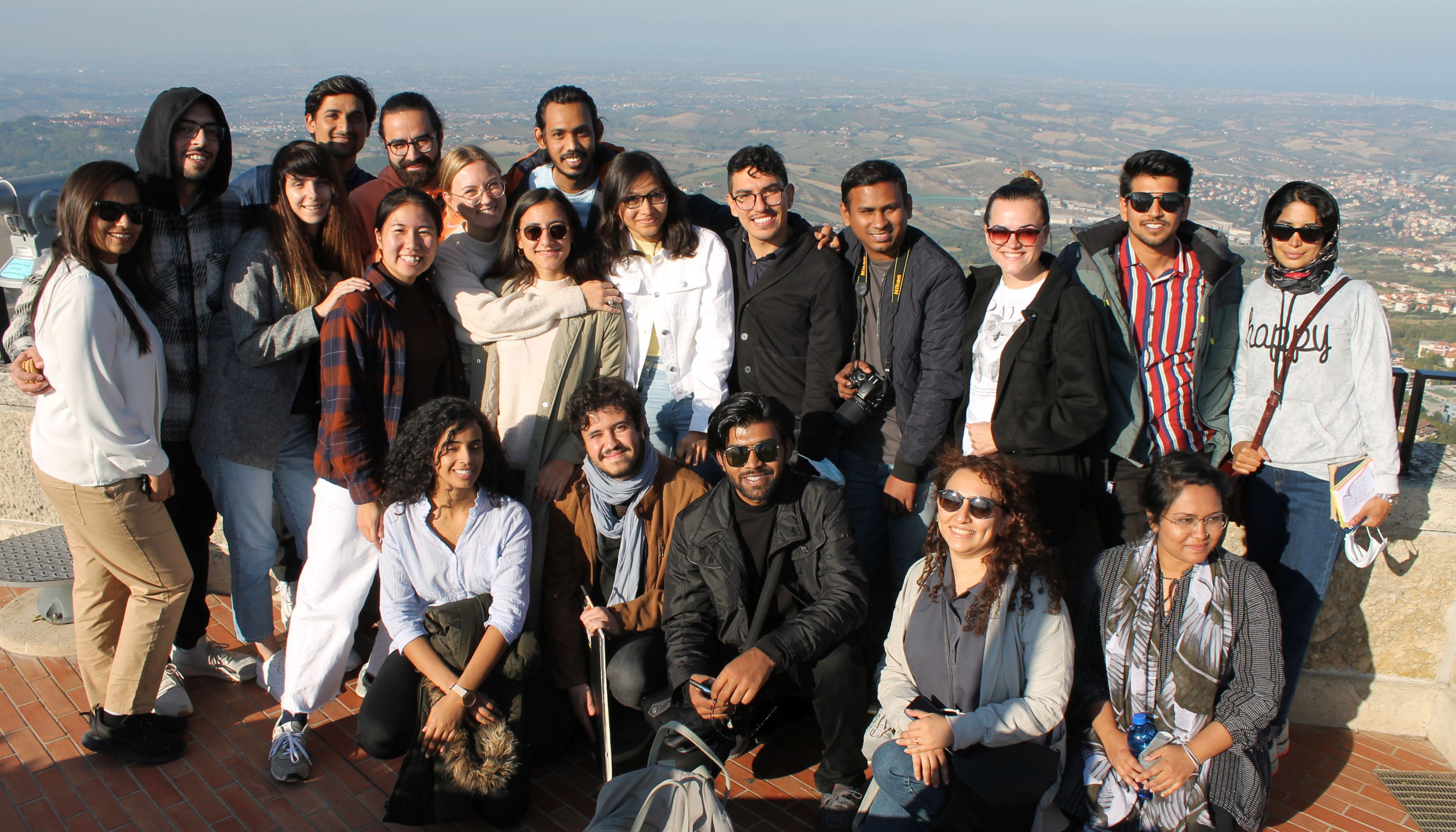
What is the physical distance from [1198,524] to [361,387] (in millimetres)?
3024

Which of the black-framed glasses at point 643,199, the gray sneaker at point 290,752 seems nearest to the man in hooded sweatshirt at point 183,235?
the gray sneaker at point 290,752

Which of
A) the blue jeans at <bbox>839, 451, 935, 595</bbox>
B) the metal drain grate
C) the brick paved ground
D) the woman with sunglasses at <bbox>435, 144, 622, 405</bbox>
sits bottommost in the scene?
the metal drain grate

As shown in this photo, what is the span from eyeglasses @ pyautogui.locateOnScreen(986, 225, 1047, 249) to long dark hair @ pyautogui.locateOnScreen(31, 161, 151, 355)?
10.1 ft

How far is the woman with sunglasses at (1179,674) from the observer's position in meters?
2.91

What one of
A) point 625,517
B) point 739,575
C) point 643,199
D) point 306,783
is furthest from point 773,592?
point 306,783

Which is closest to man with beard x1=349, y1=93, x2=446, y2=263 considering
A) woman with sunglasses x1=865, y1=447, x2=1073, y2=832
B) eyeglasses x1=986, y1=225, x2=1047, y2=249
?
eyeglasses x1=986, y1=225, x2=1047, y2=249

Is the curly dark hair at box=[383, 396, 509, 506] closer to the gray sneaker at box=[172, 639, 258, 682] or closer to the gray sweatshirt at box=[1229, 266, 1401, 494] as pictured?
the gray sneaker at box=[172, 639, 258, 682]

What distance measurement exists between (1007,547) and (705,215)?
2.12 meters

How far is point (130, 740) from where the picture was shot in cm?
338

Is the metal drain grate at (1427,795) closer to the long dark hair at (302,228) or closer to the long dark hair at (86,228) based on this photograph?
the long dark hair at (302,228)

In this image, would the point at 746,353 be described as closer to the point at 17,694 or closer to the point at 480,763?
the point at 480,763

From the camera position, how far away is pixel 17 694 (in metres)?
3.82

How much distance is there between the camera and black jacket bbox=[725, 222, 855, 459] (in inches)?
142

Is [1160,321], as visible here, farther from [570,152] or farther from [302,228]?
[302,228]
